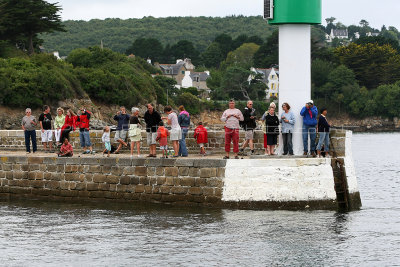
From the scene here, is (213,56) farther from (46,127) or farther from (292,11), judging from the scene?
(292,11)

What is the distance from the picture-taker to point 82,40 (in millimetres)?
196750

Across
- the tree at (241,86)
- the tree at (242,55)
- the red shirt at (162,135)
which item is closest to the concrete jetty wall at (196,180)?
the red shirt at (162,135)

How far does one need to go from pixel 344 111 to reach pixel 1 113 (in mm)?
71381

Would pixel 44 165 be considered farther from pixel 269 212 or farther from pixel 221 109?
pixel 221 109

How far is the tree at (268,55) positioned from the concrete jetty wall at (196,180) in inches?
3997

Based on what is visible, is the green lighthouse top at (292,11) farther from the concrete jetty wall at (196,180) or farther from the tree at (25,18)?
the tree at (25,18)

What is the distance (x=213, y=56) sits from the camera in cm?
15788

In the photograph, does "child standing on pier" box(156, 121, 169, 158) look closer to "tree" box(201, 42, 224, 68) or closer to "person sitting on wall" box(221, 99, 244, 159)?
"person sitting on wall" box(221, 99, 244, 159)

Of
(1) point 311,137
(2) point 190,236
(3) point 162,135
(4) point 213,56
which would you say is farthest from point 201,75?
(2) point 190,236

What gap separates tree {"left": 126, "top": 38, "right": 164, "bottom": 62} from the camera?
15388 centimetres

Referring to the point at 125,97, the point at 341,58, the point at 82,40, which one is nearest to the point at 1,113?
the point at 125,97

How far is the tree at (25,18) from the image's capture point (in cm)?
5909

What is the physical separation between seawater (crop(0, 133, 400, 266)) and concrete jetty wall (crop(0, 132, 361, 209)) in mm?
286

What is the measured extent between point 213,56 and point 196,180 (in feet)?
464
